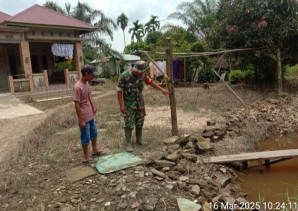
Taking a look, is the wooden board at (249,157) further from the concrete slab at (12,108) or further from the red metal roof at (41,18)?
the red metal roof at (41,18)

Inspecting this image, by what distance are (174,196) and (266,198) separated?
1.40 meters

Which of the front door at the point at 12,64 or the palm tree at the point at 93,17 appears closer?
the front door at the point at 12,64

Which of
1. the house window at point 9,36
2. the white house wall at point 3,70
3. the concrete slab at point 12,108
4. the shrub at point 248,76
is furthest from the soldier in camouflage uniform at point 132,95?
the white house wall at point 3,70

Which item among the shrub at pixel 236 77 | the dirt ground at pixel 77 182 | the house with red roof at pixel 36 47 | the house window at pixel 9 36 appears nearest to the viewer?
the dirt ground at pixel 77 182

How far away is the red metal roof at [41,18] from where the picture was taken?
13070 mm

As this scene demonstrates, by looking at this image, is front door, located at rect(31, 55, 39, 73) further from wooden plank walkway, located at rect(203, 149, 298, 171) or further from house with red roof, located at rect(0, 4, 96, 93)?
wooden plank walkway, located at rect(203, 149, 298, 171)

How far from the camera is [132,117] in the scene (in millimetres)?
4281

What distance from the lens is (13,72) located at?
15.4 m

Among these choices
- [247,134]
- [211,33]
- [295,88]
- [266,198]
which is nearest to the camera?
[266,198]

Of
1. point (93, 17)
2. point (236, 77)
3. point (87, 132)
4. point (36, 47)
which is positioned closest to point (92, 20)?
point (93, 17)

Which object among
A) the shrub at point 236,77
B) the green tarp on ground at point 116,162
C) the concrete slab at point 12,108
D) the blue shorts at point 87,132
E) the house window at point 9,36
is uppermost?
the house window at point 9,36

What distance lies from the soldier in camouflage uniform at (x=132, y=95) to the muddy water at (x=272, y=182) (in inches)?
75.6

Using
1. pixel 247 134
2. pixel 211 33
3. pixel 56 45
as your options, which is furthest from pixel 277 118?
pixel 56 45

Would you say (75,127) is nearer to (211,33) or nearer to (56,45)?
(211,33)
